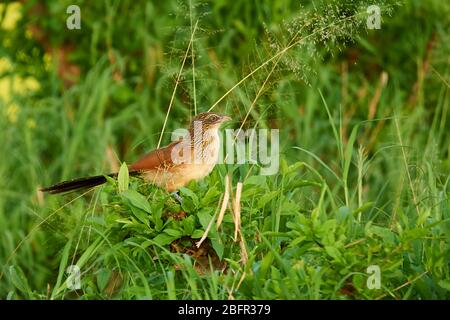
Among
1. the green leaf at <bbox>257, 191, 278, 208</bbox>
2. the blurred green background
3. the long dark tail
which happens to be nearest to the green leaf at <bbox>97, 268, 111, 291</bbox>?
the long dark tail

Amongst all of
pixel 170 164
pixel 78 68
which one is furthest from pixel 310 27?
pixel 78 68

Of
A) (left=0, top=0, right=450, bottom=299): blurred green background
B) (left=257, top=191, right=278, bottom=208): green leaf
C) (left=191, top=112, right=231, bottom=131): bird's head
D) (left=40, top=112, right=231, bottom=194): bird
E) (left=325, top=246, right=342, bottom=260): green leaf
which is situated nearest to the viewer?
(left=325, top=246, right=342, bottom=260): green leaf

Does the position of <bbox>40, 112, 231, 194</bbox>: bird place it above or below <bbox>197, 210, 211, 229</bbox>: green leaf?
above

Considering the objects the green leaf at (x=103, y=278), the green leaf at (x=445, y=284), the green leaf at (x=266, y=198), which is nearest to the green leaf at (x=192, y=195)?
the green leaf at (x=266, y=198)

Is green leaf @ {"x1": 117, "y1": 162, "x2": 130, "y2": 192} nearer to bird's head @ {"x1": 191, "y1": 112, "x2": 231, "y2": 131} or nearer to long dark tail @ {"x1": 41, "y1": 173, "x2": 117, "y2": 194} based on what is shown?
long dark tail @ {"x1": 41, "y1": 173, "x2": 117, "y2": 194}

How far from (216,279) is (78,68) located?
435cm

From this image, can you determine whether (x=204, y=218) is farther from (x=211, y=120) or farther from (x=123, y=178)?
(x=211, y=120)

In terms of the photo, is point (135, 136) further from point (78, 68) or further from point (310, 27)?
point (310, 27)

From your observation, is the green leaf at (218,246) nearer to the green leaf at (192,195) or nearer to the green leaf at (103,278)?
the green leaf at (192,195)

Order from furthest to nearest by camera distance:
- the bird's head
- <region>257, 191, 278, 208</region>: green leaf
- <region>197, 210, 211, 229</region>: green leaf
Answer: the bird's head, <region>257, 191, 278, 208</region>: green leaf, <region>197, 210, 211, 229</region>: green leaf

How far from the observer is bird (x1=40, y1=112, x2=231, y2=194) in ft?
14.0

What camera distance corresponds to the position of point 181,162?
4.36 meters

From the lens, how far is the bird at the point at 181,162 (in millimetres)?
4281

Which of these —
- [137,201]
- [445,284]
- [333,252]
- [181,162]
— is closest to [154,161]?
[181,162]
